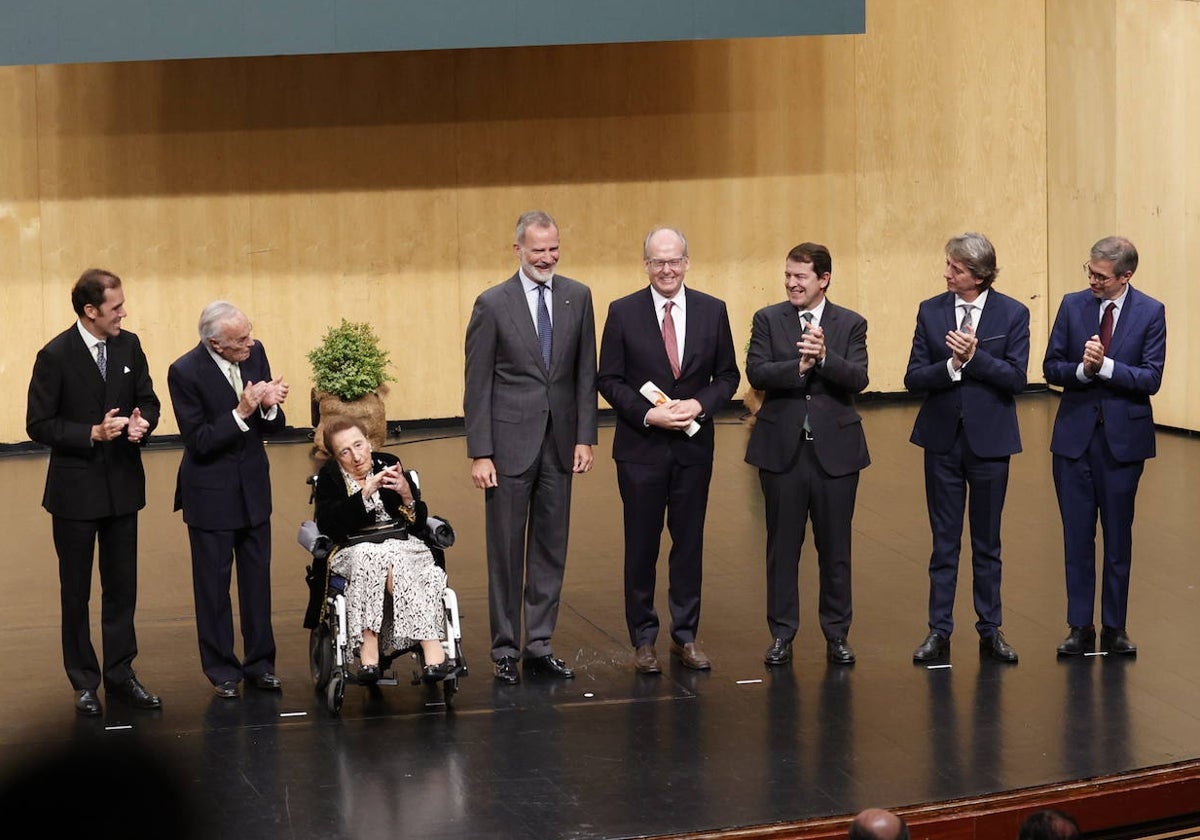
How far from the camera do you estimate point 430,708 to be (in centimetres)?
498

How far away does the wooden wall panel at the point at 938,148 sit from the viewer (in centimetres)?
1043

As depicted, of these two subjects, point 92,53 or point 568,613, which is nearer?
point 568,613

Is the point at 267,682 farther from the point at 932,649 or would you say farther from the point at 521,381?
the point at 932,649

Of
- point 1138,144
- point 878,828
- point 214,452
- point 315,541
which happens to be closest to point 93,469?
point 214,452

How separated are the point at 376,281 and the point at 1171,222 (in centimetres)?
457

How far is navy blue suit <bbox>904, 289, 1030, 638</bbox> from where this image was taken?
533 centimetres


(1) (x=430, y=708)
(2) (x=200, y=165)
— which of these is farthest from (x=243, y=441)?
(2) (x=200, y=165)

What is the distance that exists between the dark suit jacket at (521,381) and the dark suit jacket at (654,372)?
0.29 feet

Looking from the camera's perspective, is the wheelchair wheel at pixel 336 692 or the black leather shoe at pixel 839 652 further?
the black leather shoe at pixel 839 652

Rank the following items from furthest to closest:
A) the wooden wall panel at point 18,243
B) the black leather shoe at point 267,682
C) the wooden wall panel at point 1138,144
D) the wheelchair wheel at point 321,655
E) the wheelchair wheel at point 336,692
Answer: the wooden wall panel at point 1138,144, the wooden wall panel at point 18,243, the black leather shoe at point 267,682, the wheelchair wheel at point 321,655, the wheelchair wheel at point 336,692

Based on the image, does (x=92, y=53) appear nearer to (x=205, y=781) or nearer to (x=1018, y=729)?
(x=205, y=781)

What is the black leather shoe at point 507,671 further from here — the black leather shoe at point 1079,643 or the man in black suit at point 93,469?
the black leather shoe at point 1079,643

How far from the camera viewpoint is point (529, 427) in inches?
207

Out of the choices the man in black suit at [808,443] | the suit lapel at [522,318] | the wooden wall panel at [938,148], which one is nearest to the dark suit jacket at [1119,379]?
the man in black suit at [808,443]
